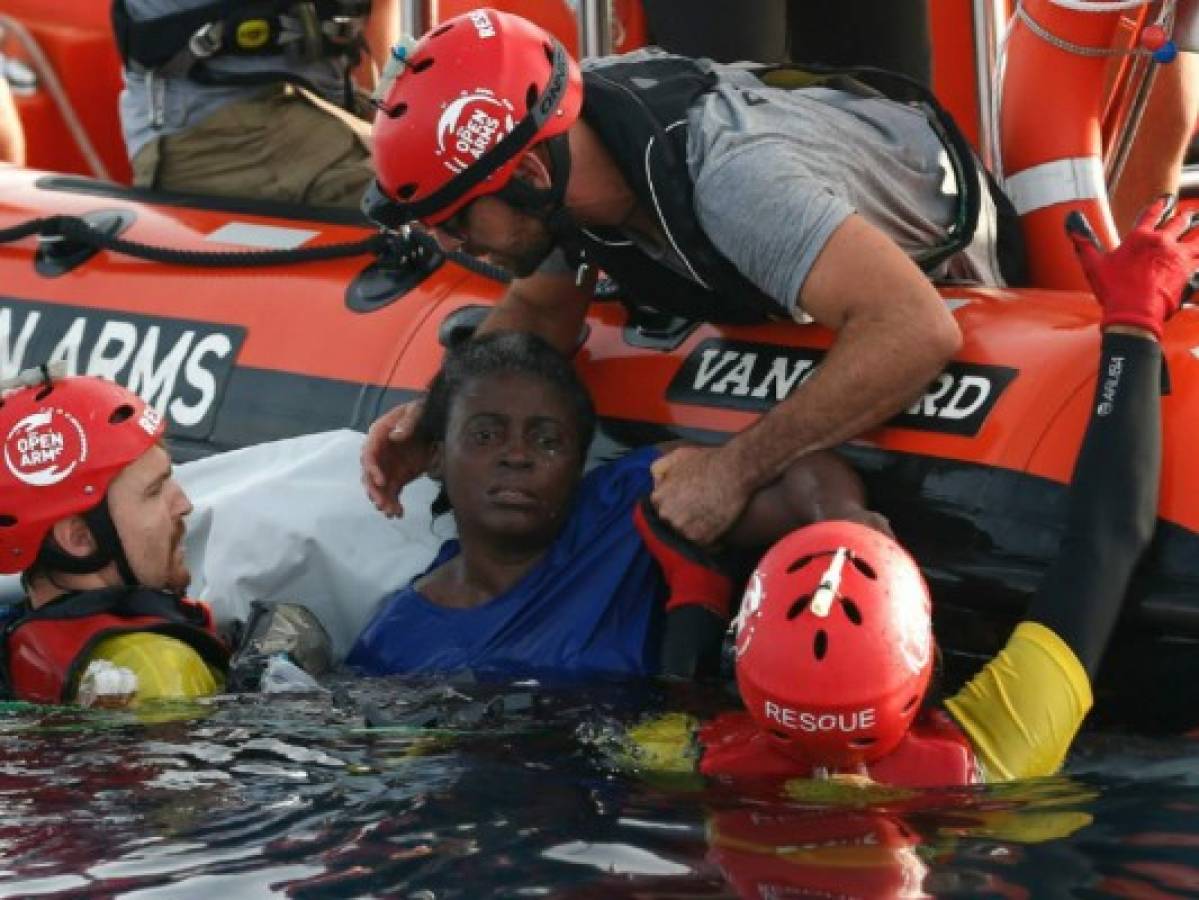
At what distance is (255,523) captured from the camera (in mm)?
5355

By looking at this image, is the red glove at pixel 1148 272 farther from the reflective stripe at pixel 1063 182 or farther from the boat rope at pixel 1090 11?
the boat rope at pixel 1090 11

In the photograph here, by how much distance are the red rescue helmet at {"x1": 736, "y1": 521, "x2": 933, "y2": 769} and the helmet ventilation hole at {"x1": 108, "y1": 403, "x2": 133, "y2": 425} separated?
5.15 feet

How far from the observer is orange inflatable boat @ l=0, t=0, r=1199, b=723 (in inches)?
176

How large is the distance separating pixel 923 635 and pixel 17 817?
140 cm

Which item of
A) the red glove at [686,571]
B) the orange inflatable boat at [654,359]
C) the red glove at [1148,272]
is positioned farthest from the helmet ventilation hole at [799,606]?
the red glove at [1148,272]

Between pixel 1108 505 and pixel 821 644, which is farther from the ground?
pixel 1108 505

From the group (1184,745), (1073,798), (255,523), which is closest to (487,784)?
(1073,798)

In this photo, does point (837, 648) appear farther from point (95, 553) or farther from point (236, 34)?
point (236, 34)

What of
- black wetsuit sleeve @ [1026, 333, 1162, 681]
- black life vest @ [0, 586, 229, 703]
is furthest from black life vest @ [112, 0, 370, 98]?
black wetsuit sleeve @ [1026, 333, 1162, 681]

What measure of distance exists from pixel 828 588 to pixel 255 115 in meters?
3.18

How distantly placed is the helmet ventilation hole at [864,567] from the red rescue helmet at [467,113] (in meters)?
1.19

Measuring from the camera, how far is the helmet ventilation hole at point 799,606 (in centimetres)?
377

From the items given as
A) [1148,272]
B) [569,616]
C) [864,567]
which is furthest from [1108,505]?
[569,616]

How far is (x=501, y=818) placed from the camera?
3760 millimetres
